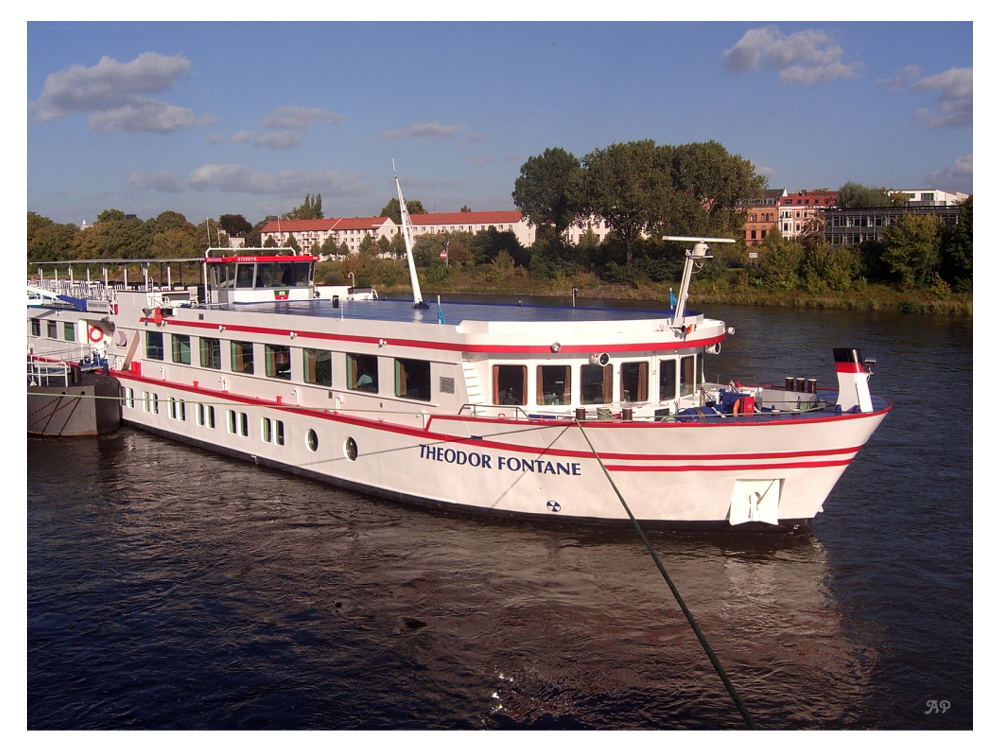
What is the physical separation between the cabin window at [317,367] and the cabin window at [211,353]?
3.45 metres

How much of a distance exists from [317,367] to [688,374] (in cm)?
758

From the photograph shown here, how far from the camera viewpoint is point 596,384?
1523 centimetres

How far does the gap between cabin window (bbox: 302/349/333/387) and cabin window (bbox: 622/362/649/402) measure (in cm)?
614

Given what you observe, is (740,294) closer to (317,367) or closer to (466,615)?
(317,367)

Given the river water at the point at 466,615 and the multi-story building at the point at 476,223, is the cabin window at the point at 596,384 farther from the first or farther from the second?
the multi-story building at the point at 476,223

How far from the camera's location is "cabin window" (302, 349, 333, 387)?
58.7ft

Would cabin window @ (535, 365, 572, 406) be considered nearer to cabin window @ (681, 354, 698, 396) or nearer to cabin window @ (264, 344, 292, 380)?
cabin window @ (681, 354, 698, 396)

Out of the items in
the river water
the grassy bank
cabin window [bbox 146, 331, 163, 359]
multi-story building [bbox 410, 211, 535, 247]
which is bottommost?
the river water

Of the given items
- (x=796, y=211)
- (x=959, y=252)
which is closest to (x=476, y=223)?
(x=796, y=211)

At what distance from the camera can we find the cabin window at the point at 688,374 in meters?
16.4

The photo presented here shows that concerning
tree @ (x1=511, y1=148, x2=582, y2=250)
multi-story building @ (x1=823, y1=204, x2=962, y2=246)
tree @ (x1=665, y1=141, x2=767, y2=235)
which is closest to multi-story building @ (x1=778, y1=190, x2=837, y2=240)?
multi-story building @ (x1=823, y1=204, x2=962, y2=246)

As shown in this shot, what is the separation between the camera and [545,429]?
561 inches

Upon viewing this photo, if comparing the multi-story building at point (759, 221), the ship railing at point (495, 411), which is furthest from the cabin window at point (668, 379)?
the multi-story building at point (759, 221)

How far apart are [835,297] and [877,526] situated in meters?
47.8
